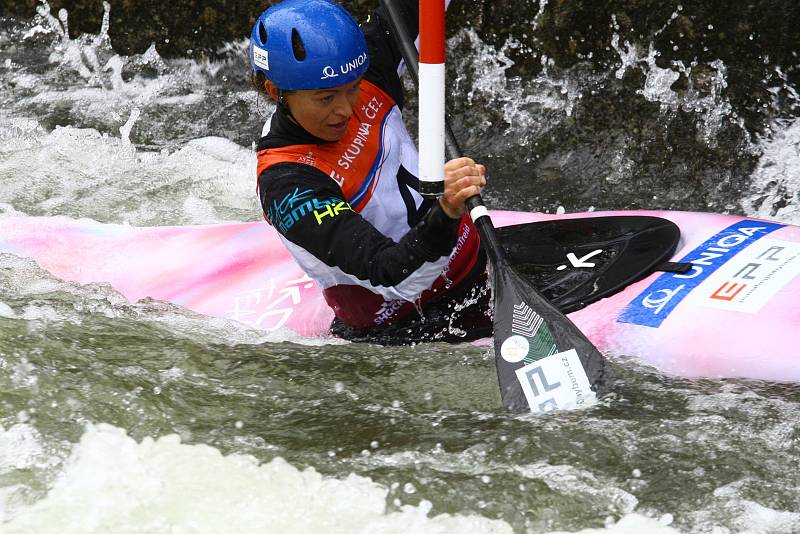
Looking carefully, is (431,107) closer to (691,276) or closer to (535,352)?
(535,352)

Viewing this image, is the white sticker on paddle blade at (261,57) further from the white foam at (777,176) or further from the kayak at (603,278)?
the white foam at (777,176)

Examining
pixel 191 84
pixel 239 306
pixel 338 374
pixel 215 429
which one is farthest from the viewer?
pixel 191 84

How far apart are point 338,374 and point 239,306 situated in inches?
24.1

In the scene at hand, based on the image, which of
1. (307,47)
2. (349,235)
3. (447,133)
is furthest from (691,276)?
(307,47)

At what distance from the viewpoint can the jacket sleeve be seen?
2.24 m

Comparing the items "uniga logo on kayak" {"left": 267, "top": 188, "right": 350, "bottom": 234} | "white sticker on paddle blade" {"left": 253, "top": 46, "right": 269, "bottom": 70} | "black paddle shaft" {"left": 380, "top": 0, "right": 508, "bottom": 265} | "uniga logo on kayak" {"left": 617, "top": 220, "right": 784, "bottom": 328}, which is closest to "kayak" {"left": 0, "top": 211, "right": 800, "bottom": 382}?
"uniga logo on kayak" {"left": 617, "top": 220, "right": 784, "bottom": 328}

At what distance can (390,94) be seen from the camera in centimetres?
283

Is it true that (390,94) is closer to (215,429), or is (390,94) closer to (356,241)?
(356,241)

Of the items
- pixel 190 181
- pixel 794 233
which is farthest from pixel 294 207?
pixel 190 181

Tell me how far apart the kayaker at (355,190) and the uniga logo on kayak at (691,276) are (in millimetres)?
422

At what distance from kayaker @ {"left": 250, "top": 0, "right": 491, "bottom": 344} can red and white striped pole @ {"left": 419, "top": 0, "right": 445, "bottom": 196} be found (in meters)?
0.04

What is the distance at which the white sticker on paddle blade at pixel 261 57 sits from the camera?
93.0 inches

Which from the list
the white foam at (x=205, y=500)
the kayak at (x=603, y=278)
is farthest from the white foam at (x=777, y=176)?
the white foam at (x=205, y=500)

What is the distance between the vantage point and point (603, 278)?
9.21 feet
